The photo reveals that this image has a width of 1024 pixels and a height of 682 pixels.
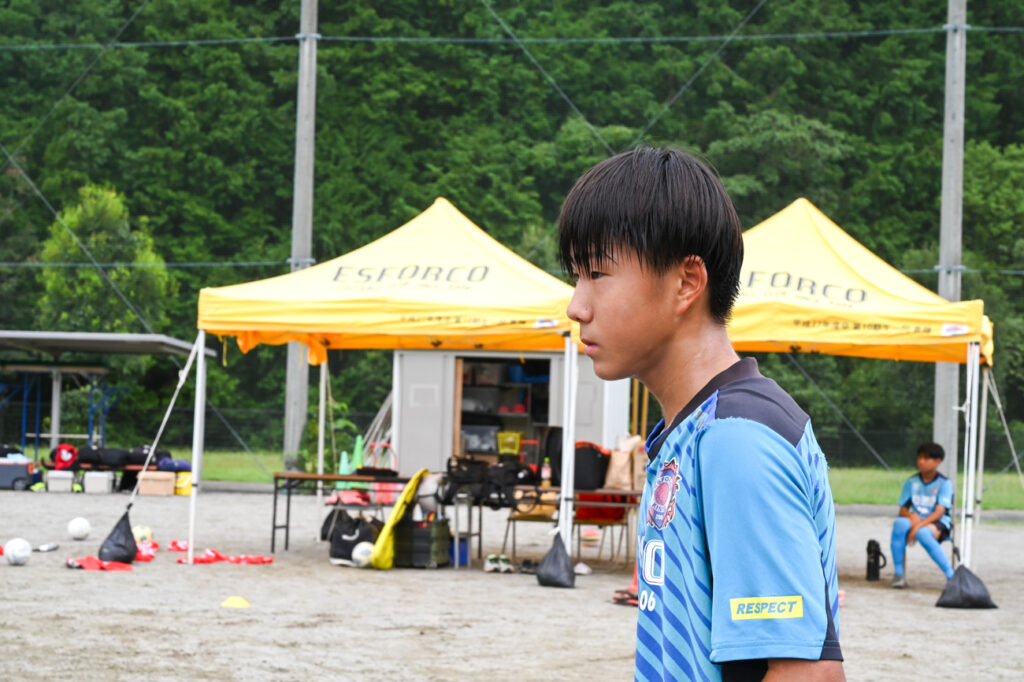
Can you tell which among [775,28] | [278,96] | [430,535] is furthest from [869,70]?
[430,535]

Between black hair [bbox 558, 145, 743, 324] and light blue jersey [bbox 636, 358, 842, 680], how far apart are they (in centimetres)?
14

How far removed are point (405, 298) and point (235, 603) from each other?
3.19 meters

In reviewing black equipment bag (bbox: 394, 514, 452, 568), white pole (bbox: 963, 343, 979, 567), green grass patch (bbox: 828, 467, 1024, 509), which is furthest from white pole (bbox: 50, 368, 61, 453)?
white pole (bbox: 963, 343, 979, 567)

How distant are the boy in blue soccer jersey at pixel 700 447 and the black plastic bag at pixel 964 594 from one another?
924 cm

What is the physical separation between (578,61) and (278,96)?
9815 millimetres

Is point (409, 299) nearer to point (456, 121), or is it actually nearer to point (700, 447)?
point (700, 447)

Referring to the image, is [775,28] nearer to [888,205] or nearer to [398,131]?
[888,205]

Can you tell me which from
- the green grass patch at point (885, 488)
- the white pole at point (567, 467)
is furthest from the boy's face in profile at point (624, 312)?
the green grass patch at point (885, 488)

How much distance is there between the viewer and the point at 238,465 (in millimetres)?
28328

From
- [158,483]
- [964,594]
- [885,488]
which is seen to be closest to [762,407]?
[964,594]

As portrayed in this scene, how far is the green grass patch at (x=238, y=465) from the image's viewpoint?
25906 mm

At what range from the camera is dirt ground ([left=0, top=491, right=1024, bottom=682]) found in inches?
268

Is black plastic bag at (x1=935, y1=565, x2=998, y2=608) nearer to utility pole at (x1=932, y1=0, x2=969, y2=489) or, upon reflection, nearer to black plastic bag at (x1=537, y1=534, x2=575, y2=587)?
black plastic bag at (x1=537, y1=534, x2=575, y2=587)

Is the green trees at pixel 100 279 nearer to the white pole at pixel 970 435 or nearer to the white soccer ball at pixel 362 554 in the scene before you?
the white soccer ball at pixel 362 554
